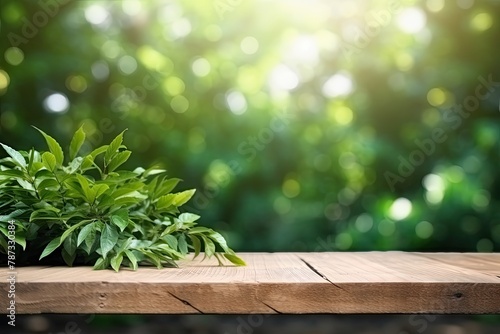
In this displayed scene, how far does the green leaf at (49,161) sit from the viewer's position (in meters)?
1.21

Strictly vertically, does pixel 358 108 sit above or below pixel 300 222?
above

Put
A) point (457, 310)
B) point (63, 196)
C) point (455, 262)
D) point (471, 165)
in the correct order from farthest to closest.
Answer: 1. point (471, 165)
2. point (455, 262)
3. point (63, 196)
4. point (457, 310)

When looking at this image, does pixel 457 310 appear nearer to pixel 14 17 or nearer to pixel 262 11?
pixel 262 11

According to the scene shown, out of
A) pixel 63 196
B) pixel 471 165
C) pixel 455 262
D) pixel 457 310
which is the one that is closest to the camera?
pixel 457 310

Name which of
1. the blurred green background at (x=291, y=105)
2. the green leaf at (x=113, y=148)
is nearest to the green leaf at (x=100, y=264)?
the green leaf at (x=113, y=148)

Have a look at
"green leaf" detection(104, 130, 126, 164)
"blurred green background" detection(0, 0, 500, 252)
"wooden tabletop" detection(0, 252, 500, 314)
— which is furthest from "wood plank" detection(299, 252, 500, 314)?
"blurred green background" detection(0, 0, 500, 252)

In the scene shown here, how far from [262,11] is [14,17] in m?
0.91

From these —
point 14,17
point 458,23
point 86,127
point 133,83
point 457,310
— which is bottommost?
point 457,310

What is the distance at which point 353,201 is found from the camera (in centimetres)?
247

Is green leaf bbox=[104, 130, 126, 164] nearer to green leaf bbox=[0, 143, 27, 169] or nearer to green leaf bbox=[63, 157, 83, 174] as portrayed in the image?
green leaf bbox=[63, 157, 83, 174]

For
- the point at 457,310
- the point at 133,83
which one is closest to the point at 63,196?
the point at 457,310

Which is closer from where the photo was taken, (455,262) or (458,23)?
(455,262)

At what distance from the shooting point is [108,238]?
117cm

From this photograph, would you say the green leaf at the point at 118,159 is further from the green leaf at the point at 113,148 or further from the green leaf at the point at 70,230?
the green leaf at the point at 70,230
